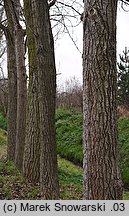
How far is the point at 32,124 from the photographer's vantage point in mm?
8547

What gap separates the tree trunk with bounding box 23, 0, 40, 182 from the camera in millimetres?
8500

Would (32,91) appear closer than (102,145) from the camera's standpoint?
No

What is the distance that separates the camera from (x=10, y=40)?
12422mm

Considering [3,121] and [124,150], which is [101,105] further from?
[3,121]

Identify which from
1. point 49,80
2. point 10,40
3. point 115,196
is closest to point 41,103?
point 49,80

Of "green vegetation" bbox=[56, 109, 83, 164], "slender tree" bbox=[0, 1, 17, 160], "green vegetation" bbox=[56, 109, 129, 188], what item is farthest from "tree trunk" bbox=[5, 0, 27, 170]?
"green vegetation" bbox=[56, 109, 83, 164]

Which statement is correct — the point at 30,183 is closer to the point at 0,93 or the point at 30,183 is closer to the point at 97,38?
the point at 97,38

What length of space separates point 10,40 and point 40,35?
6248 mm

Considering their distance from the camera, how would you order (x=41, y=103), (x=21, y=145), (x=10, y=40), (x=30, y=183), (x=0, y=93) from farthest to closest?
(x=0, y=93) → (x=10, y=40) → (x=21, y=145) → (x=30, y=183) → (x=41, y=103)

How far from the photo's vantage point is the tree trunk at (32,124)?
8.50 metres

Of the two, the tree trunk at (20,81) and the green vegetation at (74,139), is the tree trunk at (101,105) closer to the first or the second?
the tree trunk at (20,81)

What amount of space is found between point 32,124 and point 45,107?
8.08ft

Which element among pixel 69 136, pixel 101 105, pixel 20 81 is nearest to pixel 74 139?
pixel 69 136

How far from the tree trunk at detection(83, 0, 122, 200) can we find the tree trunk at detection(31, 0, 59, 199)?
150 centimetres
